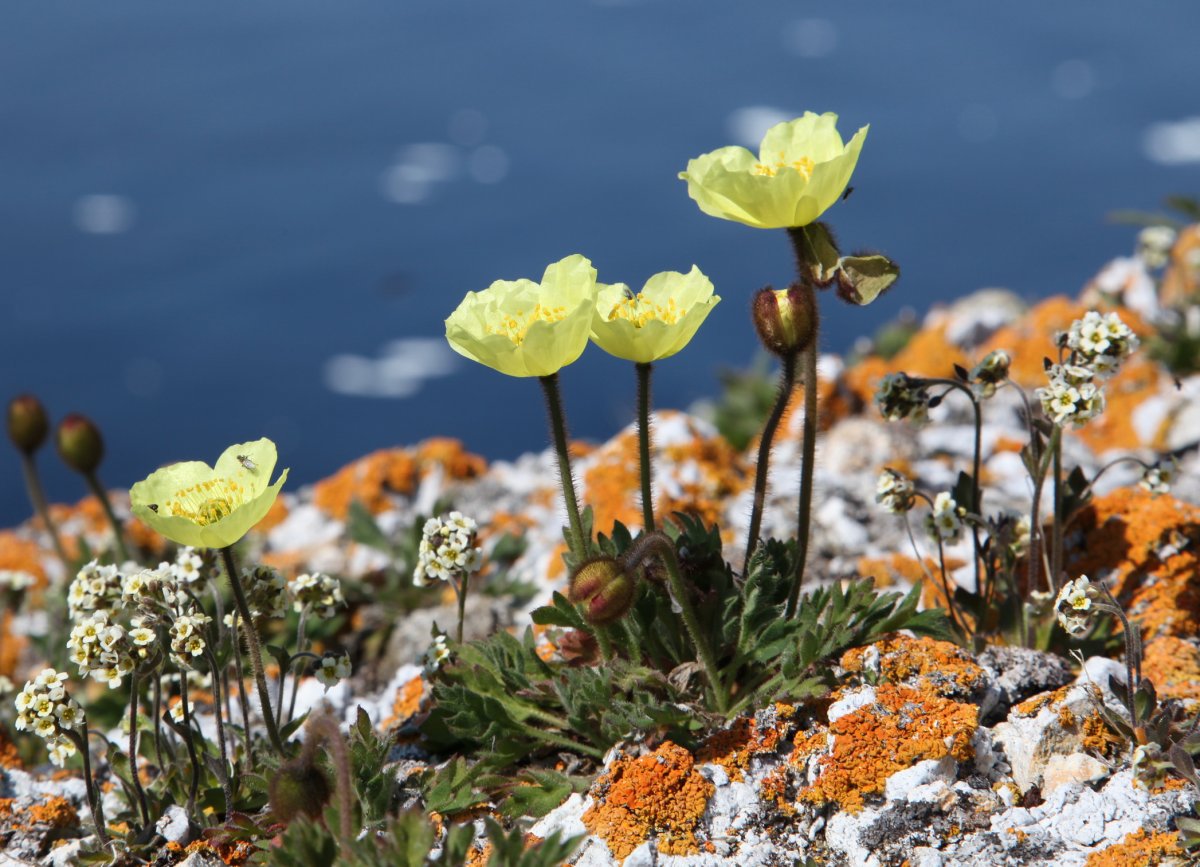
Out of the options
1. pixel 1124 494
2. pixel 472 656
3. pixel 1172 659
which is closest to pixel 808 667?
pixel 472 656

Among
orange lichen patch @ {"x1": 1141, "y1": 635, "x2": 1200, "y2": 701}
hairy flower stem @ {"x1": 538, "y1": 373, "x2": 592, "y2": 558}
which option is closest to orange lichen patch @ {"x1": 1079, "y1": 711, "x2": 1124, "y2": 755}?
orange lichen patch @ {"x1": 1141, "y1": 635, "x2": 1200, "y2": 701}

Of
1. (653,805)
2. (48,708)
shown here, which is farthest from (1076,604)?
(48,708)

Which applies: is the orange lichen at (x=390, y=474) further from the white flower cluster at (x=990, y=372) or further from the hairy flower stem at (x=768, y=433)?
the white flower cluster at (x=990, y=372)

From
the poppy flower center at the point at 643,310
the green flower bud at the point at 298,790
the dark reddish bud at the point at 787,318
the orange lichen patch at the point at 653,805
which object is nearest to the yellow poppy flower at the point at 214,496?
the green flower bud at the point at 298,790

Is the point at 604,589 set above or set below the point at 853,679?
above

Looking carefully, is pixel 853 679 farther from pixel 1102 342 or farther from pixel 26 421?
pixel 26 421
